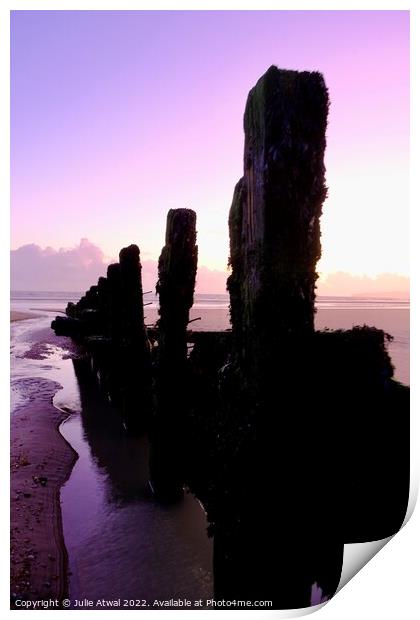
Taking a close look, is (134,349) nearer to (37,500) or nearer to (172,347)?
(172,347)

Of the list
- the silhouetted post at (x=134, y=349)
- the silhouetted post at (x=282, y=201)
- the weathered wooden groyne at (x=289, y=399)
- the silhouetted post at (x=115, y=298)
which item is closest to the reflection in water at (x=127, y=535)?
the silhouetted post at (x=134, y=349)

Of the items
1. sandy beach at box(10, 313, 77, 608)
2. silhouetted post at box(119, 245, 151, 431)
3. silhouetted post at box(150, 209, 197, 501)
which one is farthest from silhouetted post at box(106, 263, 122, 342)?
silhouetted post at box(150, 209, 197, 501)

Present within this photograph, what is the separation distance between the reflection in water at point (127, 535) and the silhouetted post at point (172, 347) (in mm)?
529

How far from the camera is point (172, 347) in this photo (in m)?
6.46

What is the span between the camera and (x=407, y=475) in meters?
4.18

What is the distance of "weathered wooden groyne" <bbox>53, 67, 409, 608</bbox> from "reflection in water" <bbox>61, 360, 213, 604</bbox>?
130 centimetres

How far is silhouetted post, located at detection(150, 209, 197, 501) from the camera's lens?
607 centimetres

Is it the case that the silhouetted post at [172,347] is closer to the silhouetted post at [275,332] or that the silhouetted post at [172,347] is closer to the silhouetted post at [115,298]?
the silhouetted post at [275,332]

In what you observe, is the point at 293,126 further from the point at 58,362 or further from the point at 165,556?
the point at 58,362

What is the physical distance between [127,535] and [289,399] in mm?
4306

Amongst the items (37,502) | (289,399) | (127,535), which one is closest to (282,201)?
(289,399)
